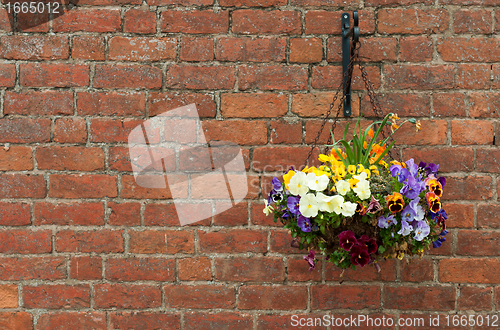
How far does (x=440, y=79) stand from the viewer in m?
1.27

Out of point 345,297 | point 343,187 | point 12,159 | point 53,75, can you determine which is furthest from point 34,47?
point 345,297

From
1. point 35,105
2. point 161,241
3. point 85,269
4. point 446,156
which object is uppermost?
point 35,105

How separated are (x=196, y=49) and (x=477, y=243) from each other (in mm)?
1198

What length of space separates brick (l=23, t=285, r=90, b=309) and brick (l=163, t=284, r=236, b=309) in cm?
30

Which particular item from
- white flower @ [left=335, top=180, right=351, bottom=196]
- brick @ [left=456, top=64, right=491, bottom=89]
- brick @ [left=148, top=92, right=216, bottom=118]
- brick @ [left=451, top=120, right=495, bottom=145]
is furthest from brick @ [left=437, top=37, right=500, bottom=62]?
brick @ [left=148, top=92, right=216, bottom=118]

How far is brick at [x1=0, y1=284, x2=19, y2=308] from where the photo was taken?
4.22 feet

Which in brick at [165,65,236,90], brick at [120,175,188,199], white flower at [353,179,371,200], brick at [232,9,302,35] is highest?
brick at [232,9,302,35]

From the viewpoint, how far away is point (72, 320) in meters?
1.29

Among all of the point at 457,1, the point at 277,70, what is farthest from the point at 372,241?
the point at 457,1

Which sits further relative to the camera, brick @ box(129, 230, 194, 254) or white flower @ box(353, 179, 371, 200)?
brick @ box(129, 230, 194, 254)

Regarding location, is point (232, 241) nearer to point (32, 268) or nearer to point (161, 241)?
point (161, 241)

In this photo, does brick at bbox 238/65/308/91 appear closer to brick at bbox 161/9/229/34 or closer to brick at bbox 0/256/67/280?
brick at bbox 161/9/229/34

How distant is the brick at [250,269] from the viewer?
1.28 m

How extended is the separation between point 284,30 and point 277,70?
0.14 m
